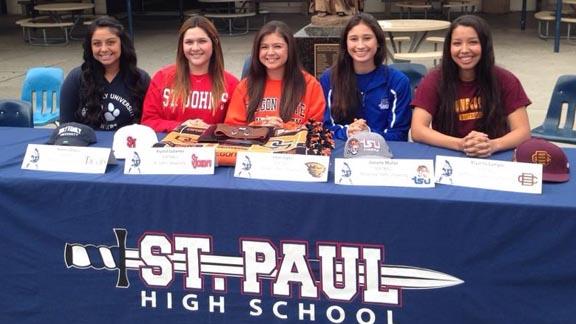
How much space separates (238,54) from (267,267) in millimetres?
8839

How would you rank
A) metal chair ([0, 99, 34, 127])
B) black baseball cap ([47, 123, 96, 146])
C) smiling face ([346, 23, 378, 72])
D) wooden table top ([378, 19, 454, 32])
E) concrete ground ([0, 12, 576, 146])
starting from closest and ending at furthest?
black baseball cap ([47, 123, 96, 146]) → smiling face ([346, 23, 378, 72]) → metal chair ([0, 99, 34, 127]) → wooden table top ([378, 19, 454, 32]) → concrete ground ([0, 12, 576, 146])

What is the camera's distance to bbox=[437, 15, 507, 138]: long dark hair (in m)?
3.09

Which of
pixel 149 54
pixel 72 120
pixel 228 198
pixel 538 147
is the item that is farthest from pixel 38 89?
pixel 149 54

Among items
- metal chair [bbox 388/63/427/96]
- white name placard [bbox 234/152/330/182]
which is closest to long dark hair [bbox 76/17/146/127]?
white name placard [bbox 234/152/330/182]

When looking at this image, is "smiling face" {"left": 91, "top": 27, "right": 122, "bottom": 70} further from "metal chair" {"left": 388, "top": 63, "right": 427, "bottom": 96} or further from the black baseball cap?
"metal chair" {"left": 388, "top": 63, "right": 427, "bottom": 96}

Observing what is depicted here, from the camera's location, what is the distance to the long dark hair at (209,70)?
137 inches

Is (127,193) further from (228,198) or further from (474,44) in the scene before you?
(474,44)

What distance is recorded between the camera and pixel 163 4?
18672mm

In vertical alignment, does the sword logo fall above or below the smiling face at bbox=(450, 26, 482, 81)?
below

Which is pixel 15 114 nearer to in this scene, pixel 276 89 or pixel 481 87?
pixel 276 89

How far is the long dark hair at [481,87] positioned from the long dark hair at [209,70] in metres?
1.08

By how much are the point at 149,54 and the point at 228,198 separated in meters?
9.41

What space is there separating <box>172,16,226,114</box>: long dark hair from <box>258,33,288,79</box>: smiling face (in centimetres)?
24

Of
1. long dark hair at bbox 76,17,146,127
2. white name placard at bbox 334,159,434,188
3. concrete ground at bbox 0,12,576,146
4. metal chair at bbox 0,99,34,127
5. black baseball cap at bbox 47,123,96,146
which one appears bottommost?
concrete ground at bbox 0,12,576,146
